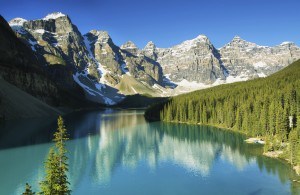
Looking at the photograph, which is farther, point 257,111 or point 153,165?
point 257,111

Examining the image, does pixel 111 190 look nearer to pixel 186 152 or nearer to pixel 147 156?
pixel 147 156

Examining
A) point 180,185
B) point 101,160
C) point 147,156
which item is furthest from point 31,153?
point 180,185

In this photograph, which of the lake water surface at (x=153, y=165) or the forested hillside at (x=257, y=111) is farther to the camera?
the forested hillside at (x=257, y=111)

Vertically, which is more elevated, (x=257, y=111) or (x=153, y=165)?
(x=257, y=111)

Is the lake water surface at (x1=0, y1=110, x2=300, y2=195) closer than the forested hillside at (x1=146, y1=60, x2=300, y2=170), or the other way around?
the lake water surface at (x1=0, y1=110, x2=300, y2=195)

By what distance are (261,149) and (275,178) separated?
2717 cm

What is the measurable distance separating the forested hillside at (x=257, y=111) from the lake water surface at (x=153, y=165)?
6482 millimetres

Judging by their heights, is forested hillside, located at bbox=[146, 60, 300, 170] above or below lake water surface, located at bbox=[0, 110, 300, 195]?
above

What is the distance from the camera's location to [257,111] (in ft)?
390

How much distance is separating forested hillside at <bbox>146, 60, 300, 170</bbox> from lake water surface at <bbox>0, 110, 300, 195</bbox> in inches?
255

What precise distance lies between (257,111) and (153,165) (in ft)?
183

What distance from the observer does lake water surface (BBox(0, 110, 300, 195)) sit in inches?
2327

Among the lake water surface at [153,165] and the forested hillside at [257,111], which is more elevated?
the forested hillside at [257,111]

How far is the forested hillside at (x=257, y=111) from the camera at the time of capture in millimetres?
89250
